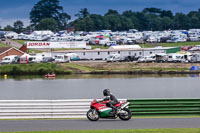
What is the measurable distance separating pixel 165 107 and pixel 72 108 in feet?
15.3

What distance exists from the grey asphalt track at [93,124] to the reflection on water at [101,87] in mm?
30378

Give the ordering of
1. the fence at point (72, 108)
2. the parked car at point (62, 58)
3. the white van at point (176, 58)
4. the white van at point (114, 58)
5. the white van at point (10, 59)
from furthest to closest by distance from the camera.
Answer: the white van at point (10, 59) < the white van at point (114, 58) < the parked car at point (62, 58) < the white van at point (176, 58) < the fence at point (72, 108)

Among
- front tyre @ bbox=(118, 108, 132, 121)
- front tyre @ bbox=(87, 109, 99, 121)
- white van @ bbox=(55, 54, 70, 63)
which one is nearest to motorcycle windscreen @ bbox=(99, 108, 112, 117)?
front tyre @ bbox=(87, 109, 99, 121)

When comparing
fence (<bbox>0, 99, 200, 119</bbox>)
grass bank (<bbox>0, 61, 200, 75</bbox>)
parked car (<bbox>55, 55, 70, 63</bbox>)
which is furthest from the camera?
parked car (<bbox>55, 55, 70, 63</bbox>)

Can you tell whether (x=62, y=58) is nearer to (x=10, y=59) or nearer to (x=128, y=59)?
(x=10, y=59)

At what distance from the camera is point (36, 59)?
103 metres

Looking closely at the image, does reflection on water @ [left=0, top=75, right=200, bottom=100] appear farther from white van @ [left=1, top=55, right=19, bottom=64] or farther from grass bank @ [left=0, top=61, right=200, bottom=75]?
white van @ [left=1, top=55, right=19, bottom=64]

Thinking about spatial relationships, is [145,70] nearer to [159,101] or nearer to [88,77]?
[88,77]

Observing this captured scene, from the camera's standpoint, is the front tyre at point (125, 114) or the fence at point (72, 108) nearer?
the front tyre at point (125, 114)

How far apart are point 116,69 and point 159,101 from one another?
6882cm

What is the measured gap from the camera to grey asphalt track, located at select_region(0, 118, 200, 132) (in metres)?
22.6

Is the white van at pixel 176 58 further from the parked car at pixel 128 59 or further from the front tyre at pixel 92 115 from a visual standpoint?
the front tyre at pixel 92 115

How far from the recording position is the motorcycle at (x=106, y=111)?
24.4m

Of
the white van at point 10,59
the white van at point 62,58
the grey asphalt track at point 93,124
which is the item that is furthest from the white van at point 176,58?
the grey asphalt track at point 93,124
